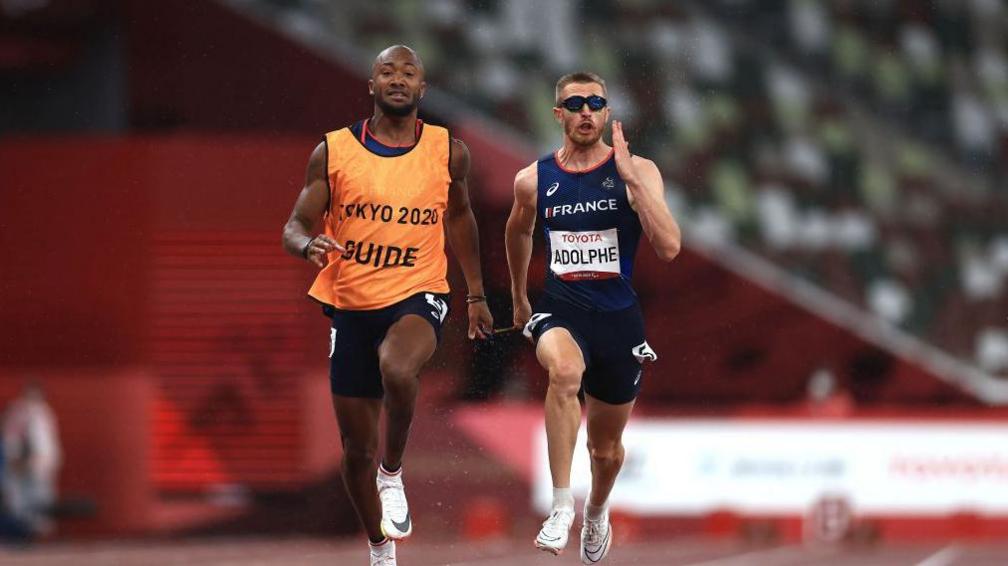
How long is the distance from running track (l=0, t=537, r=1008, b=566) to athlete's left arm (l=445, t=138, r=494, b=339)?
4.40 m

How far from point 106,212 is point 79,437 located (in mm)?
2485

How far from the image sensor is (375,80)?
27.3ft

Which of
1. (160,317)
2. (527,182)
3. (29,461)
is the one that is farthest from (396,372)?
(160,317)

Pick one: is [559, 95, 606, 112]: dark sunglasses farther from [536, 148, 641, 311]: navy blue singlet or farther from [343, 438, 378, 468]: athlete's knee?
[343, 438, 378, 468]: athlete's knee

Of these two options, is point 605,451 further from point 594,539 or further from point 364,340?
point 364,340

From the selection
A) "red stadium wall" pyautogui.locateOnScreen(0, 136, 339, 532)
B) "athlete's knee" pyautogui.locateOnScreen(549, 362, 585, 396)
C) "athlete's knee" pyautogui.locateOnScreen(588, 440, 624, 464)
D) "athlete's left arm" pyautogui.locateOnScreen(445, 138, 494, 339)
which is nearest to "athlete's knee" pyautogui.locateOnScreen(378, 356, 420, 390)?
"athlete's knee" pyautogui.locateOnScreen(549, 362, 585, 396)

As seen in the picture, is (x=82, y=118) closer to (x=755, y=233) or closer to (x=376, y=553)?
(x=755, y=233)

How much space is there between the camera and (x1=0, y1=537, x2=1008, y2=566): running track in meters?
15.0

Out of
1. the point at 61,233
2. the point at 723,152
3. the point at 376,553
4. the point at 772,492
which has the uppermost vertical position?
the point at 723,152

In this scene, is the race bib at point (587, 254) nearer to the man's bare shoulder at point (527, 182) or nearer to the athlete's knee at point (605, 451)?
the man's bare shoulder at point (527, 182)

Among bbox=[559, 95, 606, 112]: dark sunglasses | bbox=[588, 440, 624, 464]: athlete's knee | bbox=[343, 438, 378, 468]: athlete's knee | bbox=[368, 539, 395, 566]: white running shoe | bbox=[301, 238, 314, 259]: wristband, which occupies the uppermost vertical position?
bbox=[559, 95, 606, 112]: dark sunglasses

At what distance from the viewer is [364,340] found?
8.45 m

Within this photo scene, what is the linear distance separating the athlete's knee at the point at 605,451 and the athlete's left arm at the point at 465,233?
2.51 feet

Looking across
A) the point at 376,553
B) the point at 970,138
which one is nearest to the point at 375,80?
the point at 376,553
